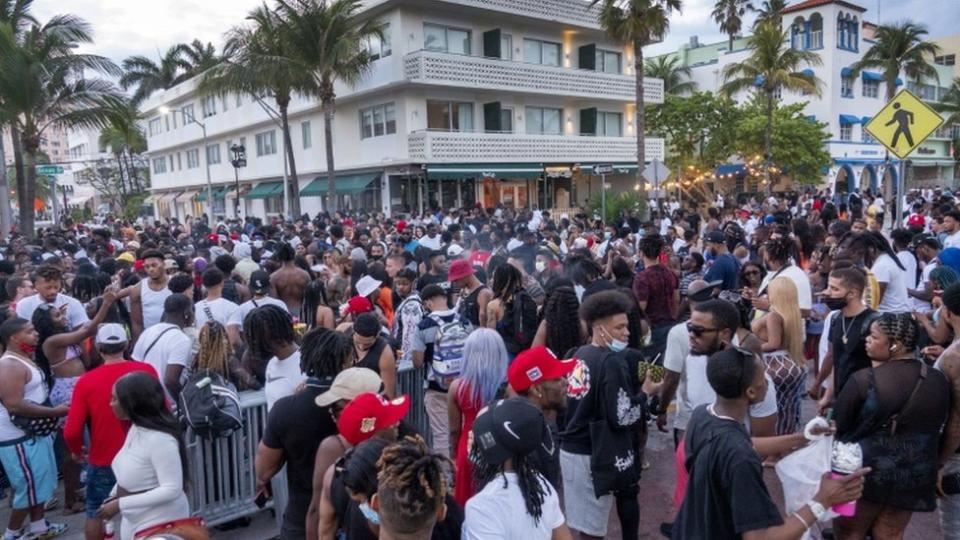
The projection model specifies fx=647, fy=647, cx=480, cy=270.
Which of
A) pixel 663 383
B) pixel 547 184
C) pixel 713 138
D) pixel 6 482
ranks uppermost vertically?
pixel 713 138

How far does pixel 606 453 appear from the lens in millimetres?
3619

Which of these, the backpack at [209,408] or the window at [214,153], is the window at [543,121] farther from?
the backpack at [209,408]

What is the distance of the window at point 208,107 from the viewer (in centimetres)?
4069

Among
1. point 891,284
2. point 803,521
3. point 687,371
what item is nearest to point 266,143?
point 891,284

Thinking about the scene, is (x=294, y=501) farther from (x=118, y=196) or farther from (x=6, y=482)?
(x=118, y=196)

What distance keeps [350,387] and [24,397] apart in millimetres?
2975

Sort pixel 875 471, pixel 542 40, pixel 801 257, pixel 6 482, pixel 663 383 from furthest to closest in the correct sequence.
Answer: pixel 542 40, pixel 801 257, pixel 6 482, pixel 663 383, pixel 875 471

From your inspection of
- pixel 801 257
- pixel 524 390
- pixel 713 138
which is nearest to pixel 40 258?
pixel 524 390

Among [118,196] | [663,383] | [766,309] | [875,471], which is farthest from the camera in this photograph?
[118,196]

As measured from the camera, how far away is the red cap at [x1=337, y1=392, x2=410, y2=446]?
110 inches

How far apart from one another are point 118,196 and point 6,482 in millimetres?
66953

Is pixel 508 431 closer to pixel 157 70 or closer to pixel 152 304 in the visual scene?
pixel 152 304

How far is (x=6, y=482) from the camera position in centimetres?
498

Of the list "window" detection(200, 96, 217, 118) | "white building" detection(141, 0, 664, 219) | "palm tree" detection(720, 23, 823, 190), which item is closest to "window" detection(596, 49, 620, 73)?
"white building" detection(141, 0, 664, 219)
